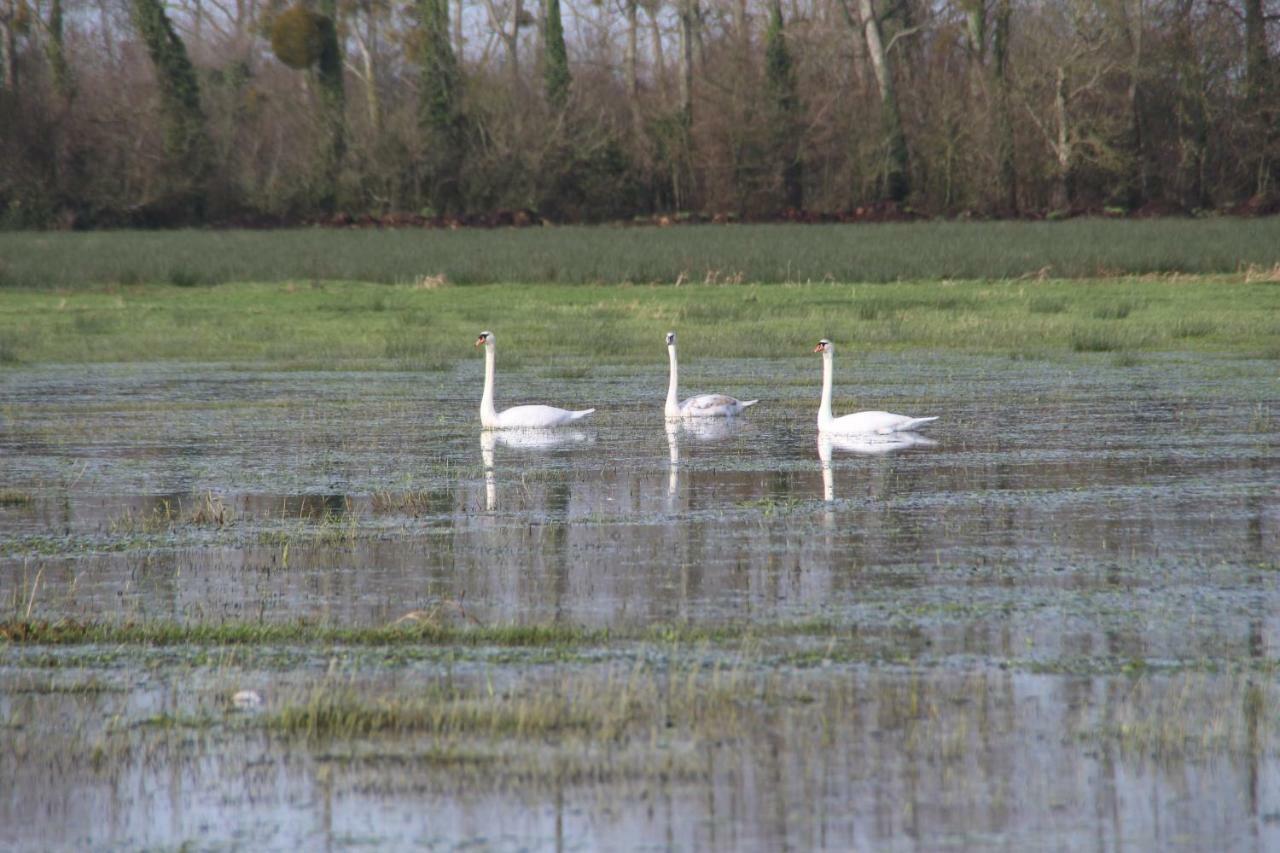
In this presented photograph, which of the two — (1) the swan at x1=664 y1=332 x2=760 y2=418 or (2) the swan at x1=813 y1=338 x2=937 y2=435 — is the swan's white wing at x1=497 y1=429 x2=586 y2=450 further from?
(2) the swan at x1=813 y1=338 x2=937 y2=435

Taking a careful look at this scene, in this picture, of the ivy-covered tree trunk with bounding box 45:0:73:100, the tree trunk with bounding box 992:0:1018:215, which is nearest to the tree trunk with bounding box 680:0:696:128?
the tree trunk with bounding box 992:0:1018:215

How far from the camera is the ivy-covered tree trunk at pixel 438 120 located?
205 ft

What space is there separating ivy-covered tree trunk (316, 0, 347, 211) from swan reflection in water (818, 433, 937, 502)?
50.8 m

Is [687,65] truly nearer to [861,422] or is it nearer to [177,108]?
[177,108]

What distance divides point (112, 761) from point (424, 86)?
2298 inches

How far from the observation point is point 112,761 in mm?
5902

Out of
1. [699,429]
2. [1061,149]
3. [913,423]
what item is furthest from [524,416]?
[1061,149]

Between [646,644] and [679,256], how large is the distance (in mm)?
27824

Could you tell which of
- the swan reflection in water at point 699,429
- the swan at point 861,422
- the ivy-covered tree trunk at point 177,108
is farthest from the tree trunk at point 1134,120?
the swan at point 861,422

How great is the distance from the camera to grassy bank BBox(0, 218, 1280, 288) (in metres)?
31.5

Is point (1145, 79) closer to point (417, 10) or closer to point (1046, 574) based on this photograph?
point (417, 10)

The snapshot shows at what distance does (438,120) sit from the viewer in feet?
206

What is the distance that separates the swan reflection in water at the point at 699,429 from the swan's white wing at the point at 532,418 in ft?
2.86

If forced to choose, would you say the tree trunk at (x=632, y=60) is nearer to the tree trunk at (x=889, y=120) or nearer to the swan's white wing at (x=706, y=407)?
the tree trunk at (x=889, y=120)
